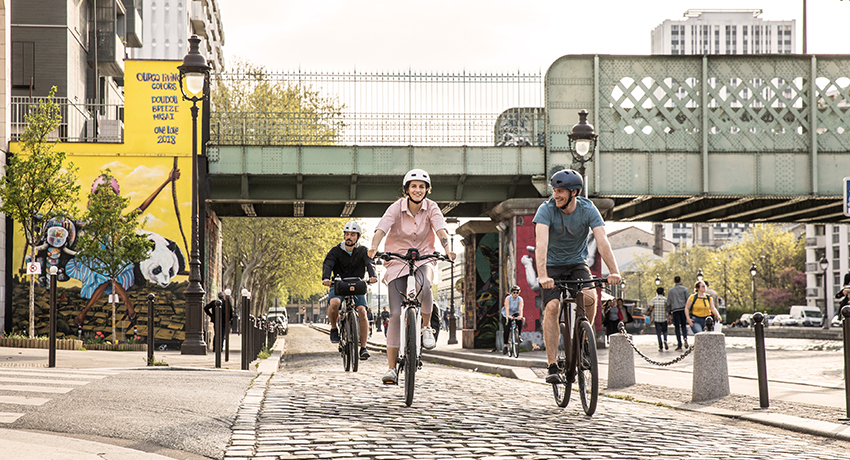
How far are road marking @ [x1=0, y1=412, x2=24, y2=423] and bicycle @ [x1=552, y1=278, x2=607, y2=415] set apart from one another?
13.1ft

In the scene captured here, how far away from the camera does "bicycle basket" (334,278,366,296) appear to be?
1102cm

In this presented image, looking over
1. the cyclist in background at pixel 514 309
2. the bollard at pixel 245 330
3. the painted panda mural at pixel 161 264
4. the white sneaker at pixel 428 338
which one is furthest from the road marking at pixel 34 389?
the painted panda mural at pixel 161 264

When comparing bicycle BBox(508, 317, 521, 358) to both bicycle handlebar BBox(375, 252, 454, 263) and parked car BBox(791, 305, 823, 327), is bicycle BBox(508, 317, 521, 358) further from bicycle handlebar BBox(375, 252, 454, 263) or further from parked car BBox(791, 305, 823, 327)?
parked car BBox(791, 305, 823, 327)

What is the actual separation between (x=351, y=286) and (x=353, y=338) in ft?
2.41

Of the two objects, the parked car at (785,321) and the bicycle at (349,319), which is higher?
the bicycle at (349,319)

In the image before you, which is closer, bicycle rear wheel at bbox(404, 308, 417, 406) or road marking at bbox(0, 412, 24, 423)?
road marking at bbox(0, 412, 24, 423)

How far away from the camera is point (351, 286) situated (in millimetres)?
11031

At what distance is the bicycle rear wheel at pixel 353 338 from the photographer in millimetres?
11156

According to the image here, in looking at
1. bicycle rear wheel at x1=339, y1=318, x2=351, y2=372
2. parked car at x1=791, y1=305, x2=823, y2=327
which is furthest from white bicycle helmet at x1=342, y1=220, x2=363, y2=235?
parked car at x1=791, y1=305, x2=823, y2=327

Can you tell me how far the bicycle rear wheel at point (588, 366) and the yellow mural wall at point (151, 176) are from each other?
19.1 meters

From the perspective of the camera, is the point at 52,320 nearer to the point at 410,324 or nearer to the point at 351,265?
the point at 351,265

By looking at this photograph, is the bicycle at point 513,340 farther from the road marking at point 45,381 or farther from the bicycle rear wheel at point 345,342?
the road marking at point 45,381

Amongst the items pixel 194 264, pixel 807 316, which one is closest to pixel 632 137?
pixel 194 264

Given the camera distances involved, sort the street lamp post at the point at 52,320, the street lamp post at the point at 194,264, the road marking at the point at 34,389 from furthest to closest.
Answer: the street lamp post at the point at 194,264, the street lamp post at the point at 52,320, the road marking at the point at 34,389
